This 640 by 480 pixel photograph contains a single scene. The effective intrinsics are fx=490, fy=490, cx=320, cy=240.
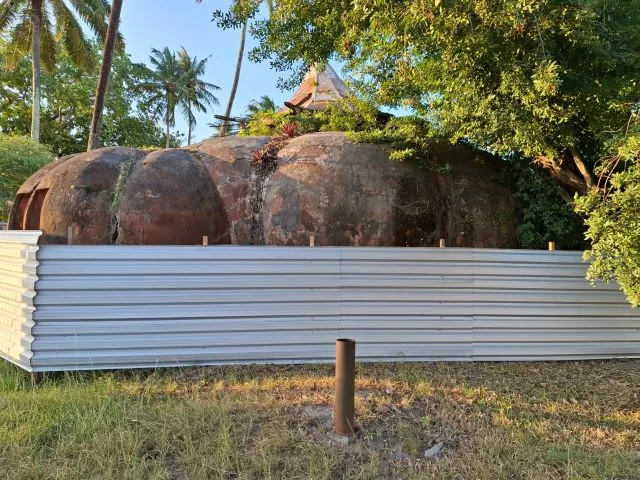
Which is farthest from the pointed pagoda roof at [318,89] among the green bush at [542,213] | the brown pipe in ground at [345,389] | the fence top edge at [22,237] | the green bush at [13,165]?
the brown pipe in ground at [345,389]

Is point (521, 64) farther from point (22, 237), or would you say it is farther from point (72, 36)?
point (72, 36)

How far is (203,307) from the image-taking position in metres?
5.45

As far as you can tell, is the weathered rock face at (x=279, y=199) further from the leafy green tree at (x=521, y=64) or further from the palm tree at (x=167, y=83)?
the palm tree at (x=167, y=83)

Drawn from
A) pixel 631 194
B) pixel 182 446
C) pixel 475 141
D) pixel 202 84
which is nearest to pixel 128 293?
pixel 182 446

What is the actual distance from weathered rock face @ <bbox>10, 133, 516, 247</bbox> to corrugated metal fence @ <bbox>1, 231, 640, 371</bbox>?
1.08 metres

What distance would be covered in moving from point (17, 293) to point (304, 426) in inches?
142

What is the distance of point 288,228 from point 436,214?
2140 mm

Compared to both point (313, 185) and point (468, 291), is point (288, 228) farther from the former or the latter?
point (468, 291)

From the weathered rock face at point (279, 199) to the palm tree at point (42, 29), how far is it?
14054 mm

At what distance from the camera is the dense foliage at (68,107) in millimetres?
26156

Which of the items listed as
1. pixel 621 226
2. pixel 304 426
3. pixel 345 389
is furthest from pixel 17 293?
pixel 621 226

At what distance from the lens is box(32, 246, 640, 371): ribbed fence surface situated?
Result: 17.0ft

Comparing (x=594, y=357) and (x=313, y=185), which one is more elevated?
(x=313, y=185)

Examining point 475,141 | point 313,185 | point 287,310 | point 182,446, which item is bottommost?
point 182,446
